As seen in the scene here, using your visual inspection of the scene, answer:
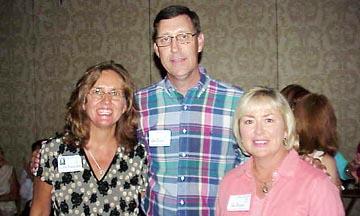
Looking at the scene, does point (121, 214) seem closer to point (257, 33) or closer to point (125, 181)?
point (125, 181)

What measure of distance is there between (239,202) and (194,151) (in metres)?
0.39

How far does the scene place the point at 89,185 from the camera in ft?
7.10

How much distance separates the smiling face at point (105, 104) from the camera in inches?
85.4

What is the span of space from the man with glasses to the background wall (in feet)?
11.7

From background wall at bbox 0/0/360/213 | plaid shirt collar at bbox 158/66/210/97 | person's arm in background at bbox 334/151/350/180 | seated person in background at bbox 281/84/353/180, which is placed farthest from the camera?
background wall at bbox 0/0/360/213

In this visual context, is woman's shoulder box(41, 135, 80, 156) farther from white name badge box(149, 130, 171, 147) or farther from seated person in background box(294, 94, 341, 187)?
seated person in background box(294, 94, 341, 187)

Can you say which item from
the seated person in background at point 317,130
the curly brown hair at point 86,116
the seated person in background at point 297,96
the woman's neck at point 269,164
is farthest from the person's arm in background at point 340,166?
the curly brown hair at point 86,116

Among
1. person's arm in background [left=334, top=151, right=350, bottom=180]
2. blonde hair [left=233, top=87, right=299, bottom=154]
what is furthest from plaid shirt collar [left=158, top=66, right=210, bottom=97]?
person's arm in background [left=334, top=151, right=350, bottom=180]

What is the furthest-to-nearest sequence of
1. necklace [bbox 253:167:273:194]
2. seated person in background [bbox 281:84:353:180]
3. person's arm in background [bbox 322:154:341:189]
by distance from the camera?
seated person in background [bbox 281:84:353:180], person's arm in background [bbox 322:154:341:189], necklace [bbox 253:167:273:194]

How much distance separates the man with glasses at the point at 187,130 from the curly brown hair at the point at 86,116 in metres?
0.14

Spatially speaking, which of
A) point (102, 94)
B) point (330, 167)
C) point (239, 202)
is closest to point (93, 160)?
point (102, 94)

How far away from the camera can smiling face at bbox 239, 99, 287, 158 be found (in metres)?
1.91

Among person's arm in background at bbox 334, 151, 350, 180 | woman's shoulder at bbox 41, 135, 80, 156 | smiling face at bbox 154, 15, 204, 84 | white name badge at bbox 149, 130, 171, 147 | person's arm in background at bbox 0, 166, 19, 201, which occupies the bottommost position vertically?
person's arm in background at bbox 0, 166, 19, 201

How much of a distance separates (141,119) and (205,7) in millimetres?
3749
